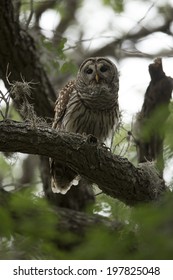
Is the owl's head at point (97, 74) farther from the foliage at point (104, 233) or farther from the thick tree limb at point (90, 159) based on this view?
the foliage at point (104, 233)

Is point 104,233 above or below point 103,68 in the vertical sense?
below

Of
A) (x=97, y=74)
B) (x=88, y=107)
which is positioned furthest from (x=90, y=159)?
(x=97, y=74)

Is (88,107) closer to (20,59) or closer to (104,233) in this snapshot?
(20,59)

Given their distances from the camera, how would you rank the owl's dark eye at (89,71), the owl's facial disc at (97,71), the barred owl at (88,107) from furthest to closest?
the owl's dark eye at (89,71), the owl's facial disc at (97,71), the barred owl at (88,107)

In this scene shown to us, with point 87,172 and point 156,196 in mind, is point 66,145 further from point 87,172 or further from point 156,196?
point 156,196

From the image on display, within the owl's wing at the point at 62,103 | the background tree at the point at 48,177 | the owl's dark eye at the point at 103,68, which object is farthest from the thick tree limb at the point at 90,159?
the owl's dark eye at the point at 103,68

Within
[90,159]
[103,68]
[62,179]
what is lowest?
[90,159]

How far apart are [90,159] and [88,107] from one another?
3.56ft

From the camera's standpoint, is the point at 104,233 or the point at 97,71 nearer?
the point at 104,233

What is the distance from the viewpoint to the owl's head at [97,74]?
551 centimetres

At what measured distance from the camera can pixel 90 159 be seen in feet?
14.1

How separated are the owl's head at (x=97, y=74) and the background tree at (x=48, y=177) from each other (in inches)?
11.2
